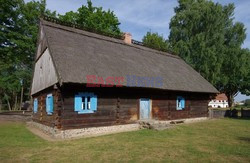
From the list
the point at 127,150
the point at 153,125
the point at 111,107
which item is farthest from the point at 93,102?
the point at 127,150

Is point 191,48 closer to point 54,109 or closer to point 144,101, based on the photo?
point 144,101

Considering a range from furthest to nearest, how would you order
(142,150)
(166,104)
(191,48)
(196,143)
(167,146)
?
1. (191,48)
2. (166,104)
3. (196,143)
4. (167,146)
5. (142,150)

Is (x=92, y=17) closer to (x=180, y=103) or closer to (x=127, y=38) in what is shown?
(x=127, y=38)

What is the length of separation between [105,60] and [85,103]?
3.49 metres

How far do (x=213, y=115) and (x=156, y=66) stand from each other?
1002 centimetres

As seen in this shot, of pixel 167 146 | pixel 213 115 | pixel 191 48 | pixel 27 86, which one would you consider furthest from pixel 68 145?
pixel 27 86

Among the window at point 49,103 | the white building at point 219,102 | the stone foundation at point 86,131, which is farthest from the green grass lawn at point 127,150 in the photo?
the white building at point 219,102

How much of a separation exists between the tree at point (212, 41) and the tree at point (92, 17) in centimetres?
1044

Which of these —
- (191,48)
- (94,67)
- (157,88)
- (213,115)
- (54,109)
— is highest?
(191,48)

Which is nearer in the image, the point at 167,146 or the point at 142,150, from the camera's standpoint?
the point at 142,150

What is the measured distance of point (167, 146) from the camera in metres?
8.52

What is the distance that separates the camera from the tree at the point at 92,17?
3228 centimetres

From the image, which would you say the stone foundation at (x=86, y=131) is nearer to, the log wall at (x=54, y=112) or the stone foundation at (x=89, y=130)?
the stone foundation at (x=89, y=130)

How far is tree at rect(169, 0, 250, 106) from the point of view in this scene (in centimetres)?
2817
